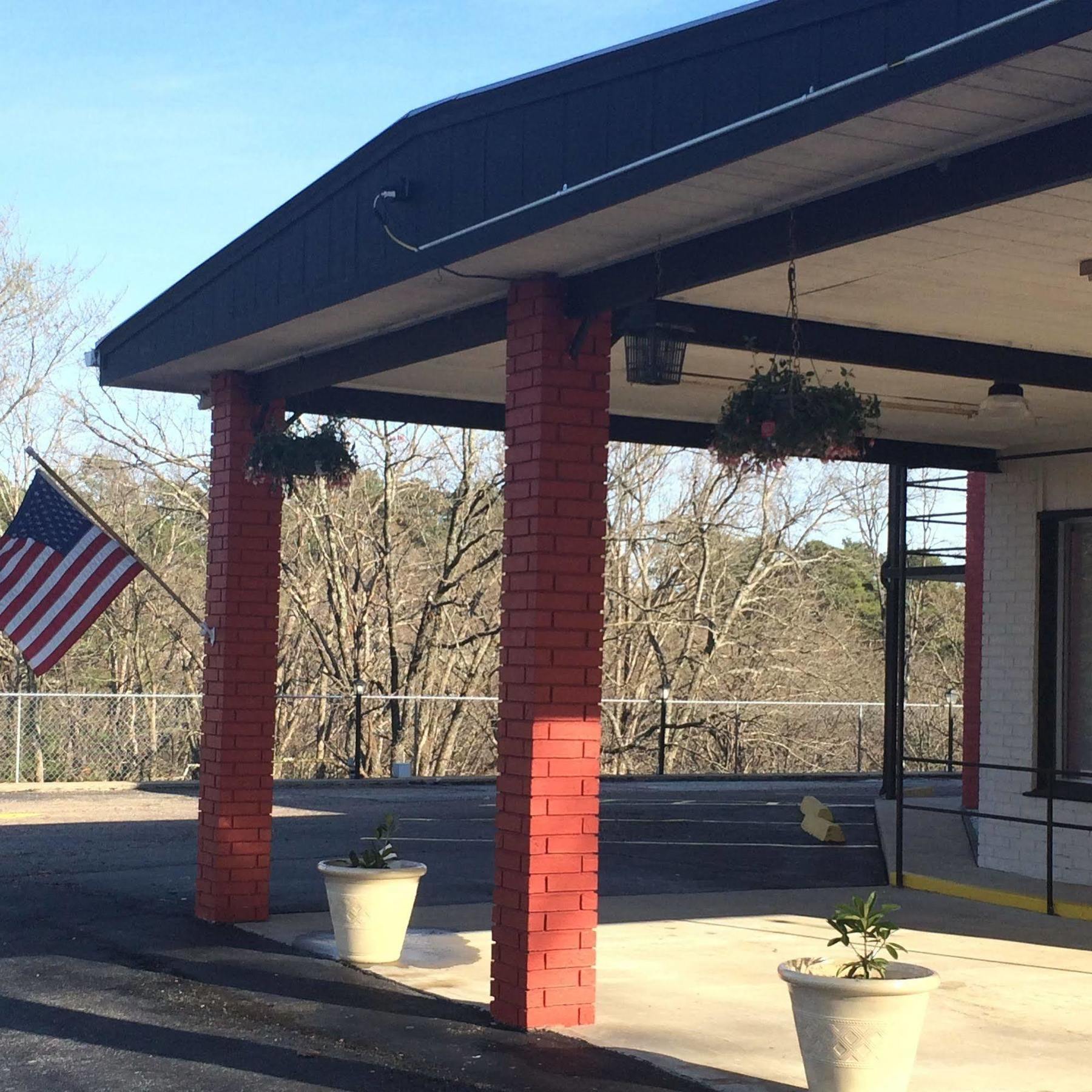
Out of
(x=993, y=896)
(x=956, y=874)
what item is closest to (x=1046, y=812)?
(x=993, y=896)

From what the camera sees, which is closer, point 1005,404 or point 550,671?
point 550,671

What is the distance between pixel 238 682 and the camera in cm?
1078

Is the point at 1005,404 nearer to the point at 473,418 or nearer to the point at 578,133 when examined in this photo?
the point at 578,133

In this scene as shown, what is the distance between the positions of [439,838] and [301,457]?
670cm

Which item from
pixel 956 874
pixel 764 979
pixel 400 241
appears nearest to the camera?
pixel 400 241

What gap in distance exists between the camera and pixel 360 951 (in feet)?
29.7

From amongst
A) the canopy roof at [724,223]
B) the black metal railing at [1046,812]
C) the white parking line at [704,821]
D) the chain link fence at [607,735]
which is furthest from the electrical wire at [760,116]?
the chain link fence at [607,735]

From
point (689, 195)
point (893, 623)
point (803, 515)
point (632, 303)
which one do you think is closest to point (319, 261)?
point (632, 303)

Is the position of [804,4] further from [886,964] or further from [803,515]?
[803,515]

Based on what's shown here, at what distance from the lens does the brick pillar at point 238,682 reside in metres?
10.7

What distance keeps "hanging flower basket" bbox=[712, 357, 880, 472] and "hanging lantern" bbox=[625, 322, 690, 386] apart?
3.60 ft

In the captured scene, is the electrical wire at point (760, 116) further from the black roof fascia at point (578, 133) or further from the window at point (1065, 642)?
the window at point (1065, 642)

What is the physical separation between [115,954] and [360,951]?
1535 millimetres

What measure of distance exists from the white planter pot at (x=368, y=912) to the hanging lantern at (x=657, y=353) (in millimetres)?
3246
